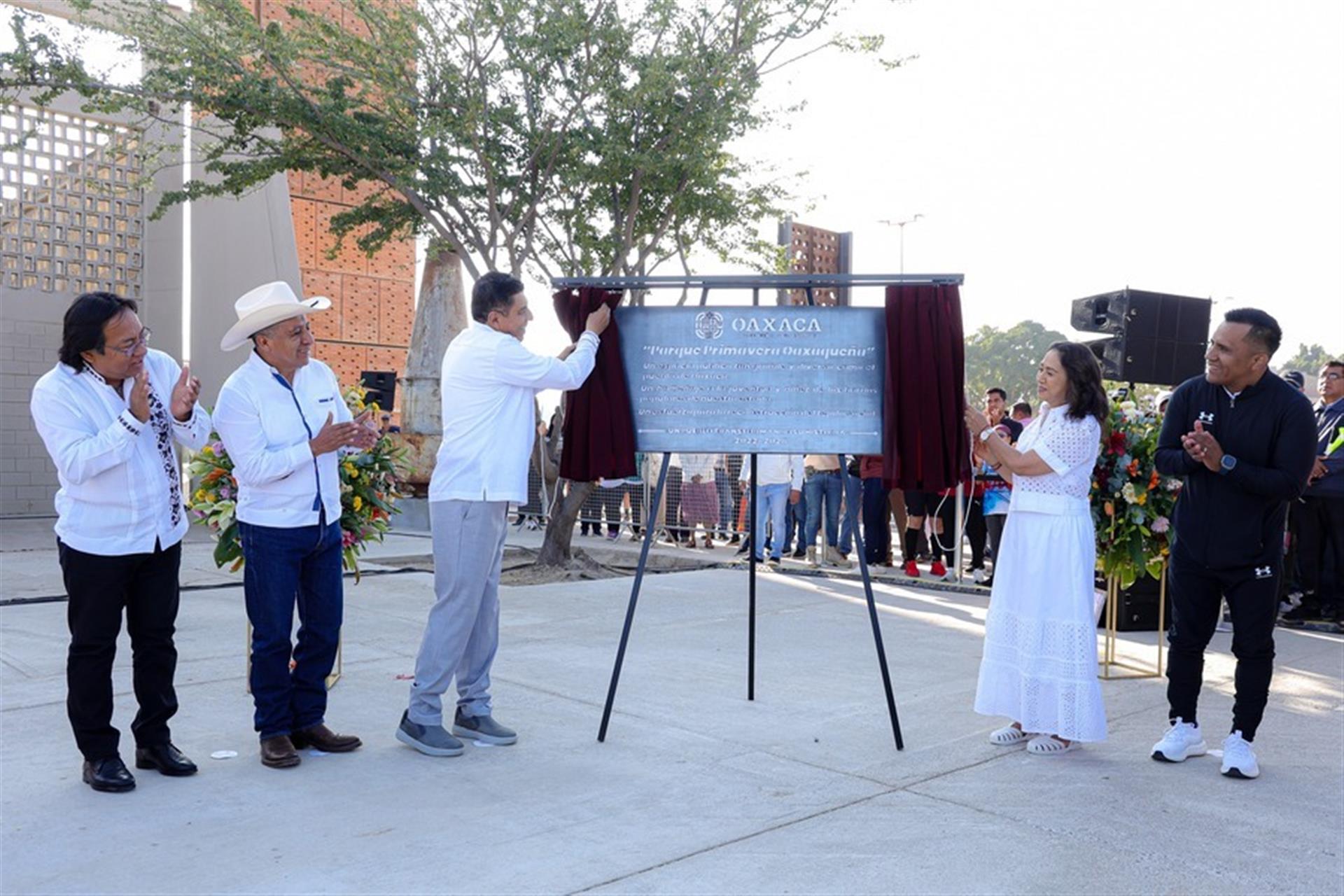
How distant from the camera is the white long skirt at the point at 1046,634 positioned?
5469 millimetres

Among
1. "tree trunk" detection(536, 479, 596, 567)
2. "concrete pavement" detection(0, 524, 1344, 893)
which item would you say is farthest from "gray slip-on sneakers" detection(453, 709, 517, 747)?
"tree trunk" detection(536, 479, 596, 567)

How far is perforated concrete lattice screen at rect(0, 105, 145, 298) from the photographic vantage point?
17.7 m

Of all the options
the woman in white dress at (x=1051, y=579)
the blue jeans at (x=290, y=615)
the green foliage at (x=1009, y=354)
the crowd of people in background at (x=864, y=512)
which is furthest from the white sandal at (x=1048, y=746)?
the green foliage at (x=1009, y=354)

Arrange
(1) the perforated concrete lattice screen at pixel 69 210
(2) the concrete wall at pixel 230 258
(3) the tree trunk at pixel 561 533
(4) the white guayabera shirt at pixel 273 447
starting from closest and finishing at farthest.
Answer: (4) the white guayabera shirt at pixel 273 447, (3) the tree trunk at pixel 561 533, (1) the perforated concrete lattice screen at pixel 69 210, (2) the concrete wall at pixel 230 258

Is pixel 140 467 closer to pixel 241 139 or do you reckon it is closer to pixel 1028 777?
pixel 1028 777

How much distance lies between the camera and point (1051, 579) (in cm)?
552

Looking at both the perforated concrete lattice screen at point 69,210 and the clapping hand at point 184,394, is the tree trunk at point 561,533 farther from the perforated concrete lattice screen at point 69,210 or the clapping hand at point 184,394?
the perforated concrete lattice screen at point 69,210

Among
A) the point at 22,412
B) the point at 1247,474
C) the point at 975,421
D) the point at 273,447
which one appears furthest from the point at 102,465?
the point at 22,412

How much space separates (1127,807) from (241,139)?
478 inches

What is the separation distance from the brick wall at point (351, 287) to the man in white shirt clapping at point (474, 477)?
50.3 ft

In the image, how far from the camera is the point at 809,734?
19.0ft

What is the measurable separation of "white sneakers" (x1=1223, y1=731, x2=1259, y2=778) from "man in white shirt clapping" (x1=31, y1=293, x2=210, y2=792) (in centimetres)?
448

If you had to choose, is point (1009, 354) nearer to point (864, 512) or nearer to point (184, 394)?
point (864, 512)

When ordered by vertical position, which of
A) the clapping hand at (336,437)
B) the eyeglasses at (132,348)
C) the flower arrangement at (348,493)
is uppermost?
the eyeglasses at (132,348)
